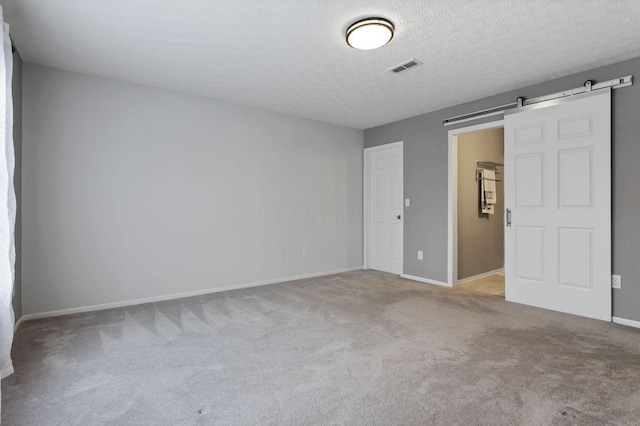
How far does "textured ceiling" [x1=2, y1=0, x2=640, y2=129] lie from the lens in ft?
7.36

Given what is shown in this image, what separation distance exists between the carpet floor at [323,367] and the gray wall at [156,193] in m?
0.49

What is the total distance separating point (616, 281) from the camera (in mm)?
3047

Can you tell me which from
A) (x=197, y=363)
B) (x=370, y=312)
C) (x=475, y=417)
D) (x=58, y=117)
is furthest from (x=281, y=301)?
(x=58, y=117)

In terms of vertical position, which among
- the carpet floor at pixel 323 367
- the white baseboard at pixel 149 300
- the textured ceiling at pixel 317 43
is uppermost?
the textured ceiling at pixel 317 43

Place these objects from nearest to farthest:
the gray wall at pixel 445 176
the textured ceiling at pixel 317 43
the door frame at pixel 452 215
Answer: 1. the textured ceiling at pixel 317 43
2. the gray wall at pixel 445 176
3. the door frame at pixel 452 215

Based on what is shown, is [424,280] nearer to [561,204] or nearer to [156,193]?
[561,204]

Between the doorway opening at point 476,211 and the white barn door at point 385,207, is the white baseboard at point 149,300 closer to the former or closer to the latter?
the white barn door at point 385,207

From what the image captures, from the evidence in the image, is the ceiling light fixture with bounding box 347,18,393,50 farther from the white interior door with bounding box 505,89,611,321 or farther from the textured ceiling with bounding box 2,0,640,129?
the white interior door with bounding box 505,89,611,321

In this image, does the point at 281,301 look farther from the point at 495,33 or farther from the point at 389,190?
the point at 495,33

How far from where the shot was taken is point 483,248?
508 cm

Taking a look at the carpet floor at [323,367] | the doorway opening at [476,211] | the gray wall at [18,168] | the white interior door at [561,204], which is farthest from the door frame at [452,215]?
the gray wall at [18,168]

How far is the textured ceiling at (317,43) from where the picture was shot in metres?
2.24

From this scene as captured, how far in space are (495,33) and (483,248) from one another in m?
3.42

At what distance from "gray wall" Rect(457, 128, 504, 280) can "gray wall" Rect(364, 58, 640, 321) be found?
34cm
